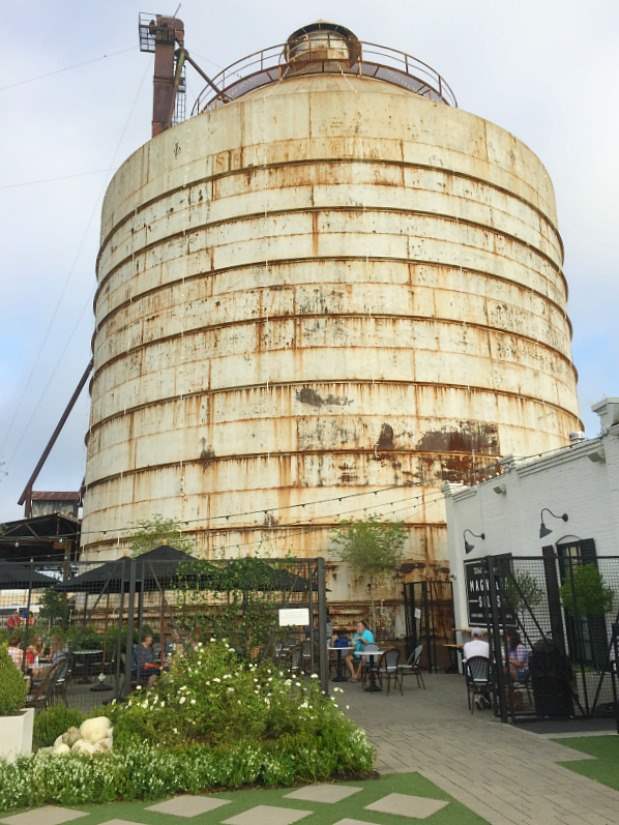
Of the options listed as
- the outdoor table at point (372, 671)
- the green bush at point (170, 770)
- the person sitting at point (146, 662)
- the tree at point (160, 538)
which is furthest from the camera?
the tree at point (160, 538)

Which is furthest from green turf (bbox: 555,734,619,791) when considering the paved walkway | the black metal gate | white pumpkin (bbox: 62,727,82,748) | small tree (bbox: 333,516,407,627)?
small tree (bbox: 333,516,407,627)

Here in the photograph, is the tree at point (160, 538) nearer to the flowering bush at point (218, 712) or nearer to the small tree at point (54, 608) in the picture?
the small tree at point (54, 608)

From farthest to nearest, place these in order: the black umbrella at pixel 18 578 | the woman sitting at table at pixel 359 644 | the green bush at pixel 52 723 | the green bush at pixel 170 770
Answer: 1. the woman sitting at table at pixel 359 644
2. the black umbrella at pixel 18 578
3. the green bush at pixel 52 723
4. the green bush at pixel 170 770

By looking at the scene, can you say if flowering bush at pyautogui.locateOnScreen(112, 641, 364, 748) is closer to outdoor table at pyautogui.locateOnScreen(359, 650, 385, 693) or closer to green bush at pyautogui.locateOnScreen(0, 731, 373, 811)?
green bush at pyautogui.locateOnScreen(0, 731, 373, 811)

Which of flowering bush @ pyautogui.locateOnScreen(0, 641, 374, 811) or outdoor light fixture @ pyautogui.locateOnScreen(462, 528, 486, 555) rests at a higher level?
outdoor light fixture @ pyautogui.locateOnScreen(462, 528, 486, 555)

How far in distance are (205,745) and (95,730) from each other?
140cm

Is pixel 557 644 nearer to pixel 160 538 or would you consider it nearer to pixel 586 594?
pixel 586 594

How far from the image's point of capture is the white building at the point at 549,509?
40.7 feet

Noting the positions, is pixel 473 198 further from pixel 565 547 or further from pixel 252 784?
pixel 252 784

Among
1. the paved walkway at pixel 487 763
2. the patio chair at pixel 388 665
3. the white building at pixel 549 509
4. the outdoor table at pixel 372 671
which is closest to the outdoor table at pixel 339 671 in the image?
the outdoor table at pixel 372 671

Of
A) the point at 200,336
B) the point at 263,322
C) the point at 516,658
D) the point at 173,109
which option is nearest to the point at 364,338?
the point at 263,322

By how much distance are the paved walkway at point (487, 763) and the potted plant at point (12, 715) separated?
380 cm

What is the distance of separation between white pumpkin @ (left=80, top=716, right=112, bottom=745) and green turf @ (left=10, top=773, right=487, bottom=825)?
150 cm

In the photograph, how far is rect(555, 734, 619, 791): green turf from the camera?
7.17 meters
